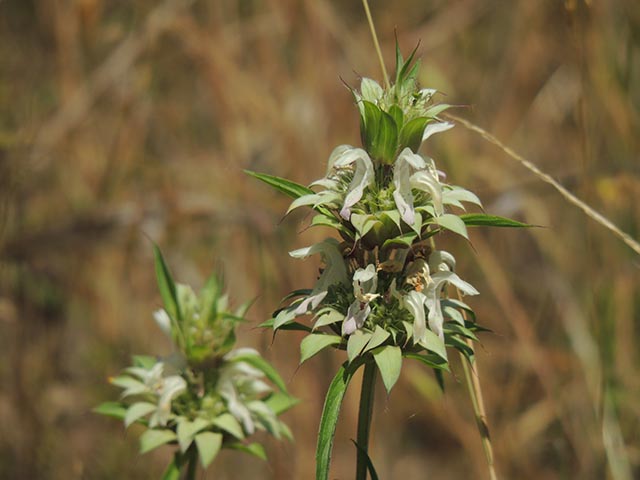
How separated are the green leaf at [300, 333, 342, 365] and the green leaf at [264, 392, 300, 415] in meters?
0.44

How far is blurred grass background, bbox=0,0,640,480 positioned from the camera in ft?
8.96

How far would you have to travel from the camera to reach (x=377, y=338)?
41.7 inches

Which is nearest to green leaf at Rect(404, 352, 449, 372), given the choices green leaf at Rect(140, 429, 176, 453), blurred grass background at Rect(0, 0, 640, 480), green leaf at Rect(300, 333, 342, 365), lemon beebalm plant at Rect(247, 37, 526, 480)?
lemon beebalm plant at Rect(247, 37, 526, 480)

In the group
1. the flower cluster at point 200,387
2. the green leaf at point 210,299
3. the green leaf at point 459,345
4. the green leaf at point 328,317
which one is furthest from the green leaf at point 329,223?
the green leaf at point 210,299

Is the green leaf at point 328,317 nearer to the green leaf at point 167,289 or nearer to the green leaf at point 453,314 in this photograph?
the green leaf at point 453,314

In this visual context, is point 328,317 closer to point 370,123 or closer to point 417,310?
point 417,310

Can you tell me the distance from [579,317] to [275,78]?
1778 millimetres

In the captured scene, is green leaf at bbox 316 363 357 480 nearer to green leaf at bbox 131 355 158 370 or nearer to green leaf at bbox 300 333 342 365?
green leaf at bbox 300 333 342 365

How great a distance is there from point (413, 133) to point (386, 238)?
0.54ft

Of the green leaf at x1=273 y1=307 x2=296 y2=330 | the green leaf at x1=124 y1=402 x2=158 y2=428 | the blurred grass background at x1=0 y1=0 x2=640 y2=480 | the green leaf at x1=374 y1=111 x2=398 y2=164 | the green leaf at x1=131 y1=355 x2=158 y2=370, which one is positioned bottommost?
the green leaf at x1=124 y1=402 x2=158 y2=428

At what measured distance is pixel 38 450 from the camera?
8.76 ft

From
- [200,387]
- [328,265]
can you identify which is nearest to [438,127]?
[328,265]

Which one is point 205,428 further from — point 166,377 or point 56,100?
point 56,100

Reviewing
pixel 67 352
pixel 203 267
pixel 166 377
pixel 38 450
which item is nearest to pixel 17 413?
pixel 38 450
